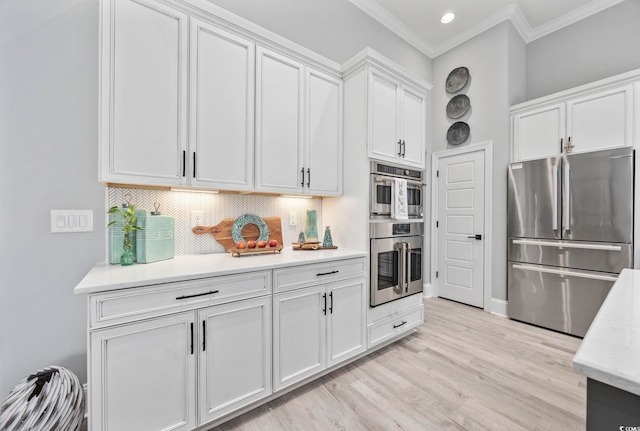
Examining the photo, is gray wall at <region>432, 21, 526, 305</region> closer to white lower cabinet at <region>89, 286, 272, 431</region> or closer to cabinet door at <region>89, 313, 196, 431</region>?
white lower cabinet at <region>89, 286, 272, 431</region>

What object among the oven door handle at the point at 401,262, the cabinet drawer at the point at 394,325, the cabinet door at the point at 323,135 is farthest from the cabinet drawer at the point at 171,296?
the oven door handle at the point at 401,262

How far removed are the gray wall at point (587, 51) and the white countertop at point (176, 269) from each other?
3806 mm

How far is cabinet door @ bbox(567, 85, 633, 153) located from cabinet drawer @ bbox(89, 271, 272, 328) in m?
3.55

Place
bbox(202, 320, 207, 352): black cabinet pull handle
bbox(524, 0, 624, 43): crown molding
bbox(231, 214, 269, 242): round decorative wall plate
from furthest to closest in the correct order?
1. bbox(524, 0, 624, 43): crown molding
2. bbox(231, 214, 269, 242): round decorative wall plate
3. bbox(202, 320, 207, 352): black cabinet pull handle

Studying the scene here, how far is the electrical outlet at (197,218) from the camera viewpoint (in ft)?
6.78

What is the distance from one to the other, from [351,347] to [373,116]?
1.95 metres

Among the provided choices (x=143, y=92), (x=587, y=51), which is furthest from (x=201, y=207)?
(x=587, y=51)

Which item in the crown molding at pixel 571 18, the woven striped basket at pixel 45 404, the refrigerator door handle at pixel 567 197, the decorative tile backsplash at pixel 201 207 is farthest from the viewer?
the crown molding at pixel 571 18

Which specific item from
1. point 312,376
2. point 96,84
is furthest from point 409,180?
point 96,84

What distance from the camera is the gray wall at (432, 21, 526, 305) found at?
332cm

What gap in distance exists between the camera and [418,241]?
8.96ft

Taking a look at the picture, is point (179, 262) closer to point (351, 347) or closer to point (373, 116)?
point (351, 347)

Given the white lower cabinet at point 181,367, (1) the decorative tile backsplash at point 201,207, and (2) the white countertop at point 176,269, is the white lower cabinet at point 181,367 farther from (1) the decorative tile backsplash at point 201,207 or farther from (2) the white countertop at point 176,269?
(1) the decorative tile backsplash at point 201,207

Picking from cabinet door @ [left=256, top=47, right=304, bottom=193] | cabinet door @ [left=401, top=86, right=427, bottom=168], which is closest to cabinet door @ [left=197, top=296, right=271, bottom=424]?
cabinet door @ [left=256, top=47, right=304, bottom=193]
